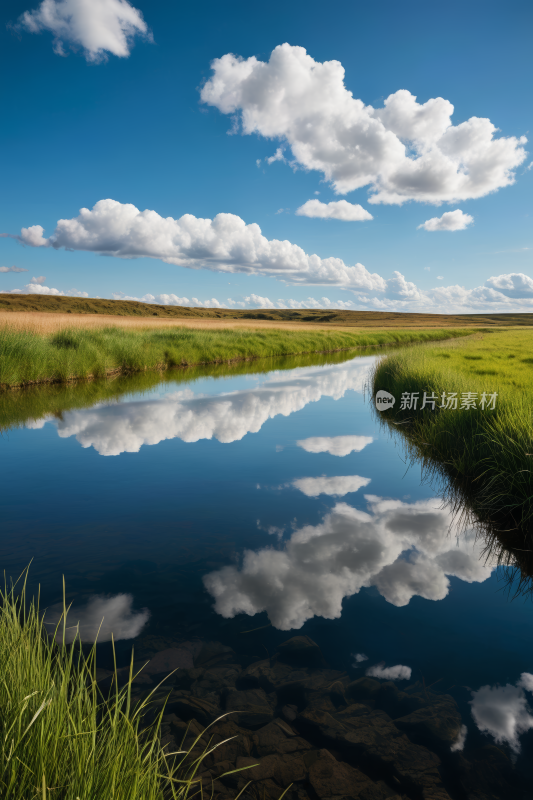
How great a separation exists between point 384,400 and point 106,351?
1240 cm

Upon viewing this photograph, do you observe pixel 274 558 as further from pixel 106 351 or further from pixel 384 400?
pixel 106 351

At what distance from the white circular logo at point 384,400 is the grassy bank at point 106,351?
454 inches

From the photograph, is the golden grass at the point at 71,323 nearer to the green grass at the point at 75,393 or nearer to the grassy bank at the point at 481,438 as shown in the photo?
the green grass at the point at 75,393

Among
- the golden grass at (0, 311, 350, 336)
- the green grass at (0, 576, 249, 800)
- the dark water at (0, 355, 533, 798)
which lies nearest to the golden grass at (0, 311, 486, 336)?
the golden grass at (0, 311, 350, 336)

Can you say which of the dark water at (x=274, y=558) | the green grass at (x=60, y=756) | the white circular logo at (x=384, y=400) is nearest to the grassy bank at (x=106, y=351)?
the dark water at (x=274, y=558)

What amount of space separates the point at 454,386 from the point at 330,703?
785 centimetres

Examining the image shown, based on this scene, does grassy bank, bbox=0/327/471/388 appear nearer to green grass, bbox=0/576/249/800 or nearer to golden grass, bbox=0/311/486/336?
golden grass, bbox=0/311/486/336

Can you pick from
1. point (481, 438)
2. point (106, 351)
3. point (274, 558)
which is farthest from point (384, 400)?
point (106, 351)

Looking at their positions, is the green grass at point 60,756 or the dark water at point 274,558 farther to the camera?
the dark water at point 274,558

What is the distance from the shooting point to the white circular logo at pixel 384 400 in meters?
13.6

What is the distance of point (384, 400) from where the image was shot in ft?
46.2

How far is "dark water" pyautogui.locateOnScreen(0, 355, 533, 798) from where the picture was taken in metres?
3.35

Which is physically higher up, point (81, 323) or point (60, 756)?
point (81, 323)

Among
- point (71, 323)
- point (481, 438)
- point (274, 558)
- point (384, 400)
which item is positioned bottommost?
point (274, 558)
